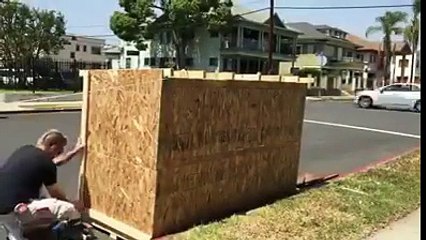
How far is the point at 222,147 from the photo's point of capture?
5.71 meters

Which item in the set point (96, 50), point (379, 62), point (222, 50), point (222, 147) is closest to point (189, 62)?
point (222, 50)

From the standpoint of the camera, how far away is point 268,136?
6438 mm

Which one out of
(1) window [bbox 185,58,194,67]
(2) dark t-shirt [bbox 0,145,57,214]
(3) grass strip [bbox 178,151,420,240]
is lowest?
(3) grass strip [bbox 178,151,420,240]

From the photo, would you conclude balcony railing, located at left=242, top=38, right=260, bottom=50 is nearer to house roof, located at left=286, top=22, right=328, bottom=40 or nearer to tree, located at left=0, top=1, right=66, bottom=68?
house roof, located at left=286, top=22, right=328, bottom=40

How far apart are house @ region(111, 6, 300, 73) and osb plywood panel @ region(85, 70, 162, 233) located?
119ft

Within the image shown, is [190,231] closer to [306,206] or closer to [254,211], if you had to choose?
[254,211]

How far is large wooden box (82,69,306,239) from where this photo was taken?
4.97m

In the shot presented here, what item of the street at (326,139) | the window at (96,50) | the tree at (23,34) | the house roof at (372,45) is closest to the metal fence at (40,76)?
the tree at (23,34)

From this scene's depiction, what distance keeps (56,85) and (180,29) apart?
432 inches

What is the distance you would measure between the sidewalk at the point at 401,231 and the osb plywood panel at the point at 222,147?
1461mm

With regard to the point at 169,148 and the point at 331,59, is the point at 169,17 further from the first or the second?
the point at 169,148

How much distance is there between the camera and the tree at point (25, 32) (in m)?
35.9

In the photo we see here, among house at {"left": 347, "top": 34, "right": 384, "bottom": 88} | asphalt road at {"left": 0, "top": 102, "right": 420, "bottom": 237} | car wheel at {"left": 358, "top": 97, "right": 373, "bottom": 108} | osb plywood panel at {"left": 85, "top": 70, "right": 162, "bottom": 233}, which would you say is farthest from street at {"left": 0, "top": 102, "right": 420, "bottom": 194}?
house at {"left": 347, "top": 34, "right": 384, "bottom": 88}

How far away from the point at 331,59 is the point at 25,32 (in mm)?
32591
